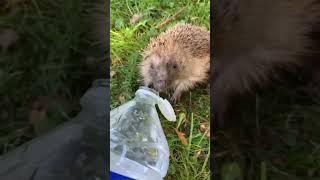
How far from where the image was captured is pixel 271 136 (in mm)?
1287

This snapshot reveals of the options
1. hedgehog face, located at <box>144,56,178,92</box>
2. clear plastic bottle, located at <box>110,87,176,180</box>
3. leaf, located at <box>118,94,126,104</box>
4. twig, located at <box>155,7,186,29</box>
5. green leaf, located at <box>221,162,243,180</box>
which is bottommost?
green leaf, located at <box>221,162,243,180</box>

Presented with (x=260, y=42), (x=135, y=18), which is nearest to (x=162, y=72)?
(x=135, y=18)

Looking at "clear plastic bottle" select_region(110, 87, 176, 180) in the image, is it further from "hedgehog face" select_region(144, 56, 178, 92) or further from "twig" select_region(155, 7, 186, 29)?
"twig" select_region(155, 7, 186, 29)

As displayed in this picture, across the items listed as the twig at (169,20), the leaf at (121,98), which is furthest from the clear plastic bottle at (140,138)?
the twig at (169,20)

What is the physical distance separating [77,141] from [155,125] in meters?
0.24

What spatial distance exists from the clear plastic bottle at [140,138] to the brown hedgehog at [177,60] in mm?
41

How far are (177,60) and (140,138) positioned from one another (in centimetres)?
21

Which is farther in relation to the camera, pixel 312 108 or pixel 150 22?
pixel 312 108

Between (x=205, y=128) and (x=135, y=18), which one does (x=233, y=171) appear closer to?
(x=205, y=128)

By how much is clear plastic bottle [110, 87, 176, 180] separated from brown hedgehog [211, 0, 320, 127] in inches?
6.7

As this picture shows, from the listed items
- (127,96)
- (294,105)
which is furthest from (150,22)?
(294,105)

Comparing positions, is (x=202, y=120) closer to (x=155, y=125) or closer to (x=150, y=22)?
(x=155, y=125)

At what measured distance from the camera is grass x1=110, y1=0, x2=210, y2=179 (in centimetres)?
109

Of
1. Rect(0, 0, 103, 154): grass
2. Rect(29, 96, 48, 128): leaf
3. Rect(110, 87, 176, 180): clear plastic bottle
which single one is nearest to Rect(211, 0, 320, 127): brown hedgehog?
Rect(110, 87, 176, 180): clear plastic bottle
